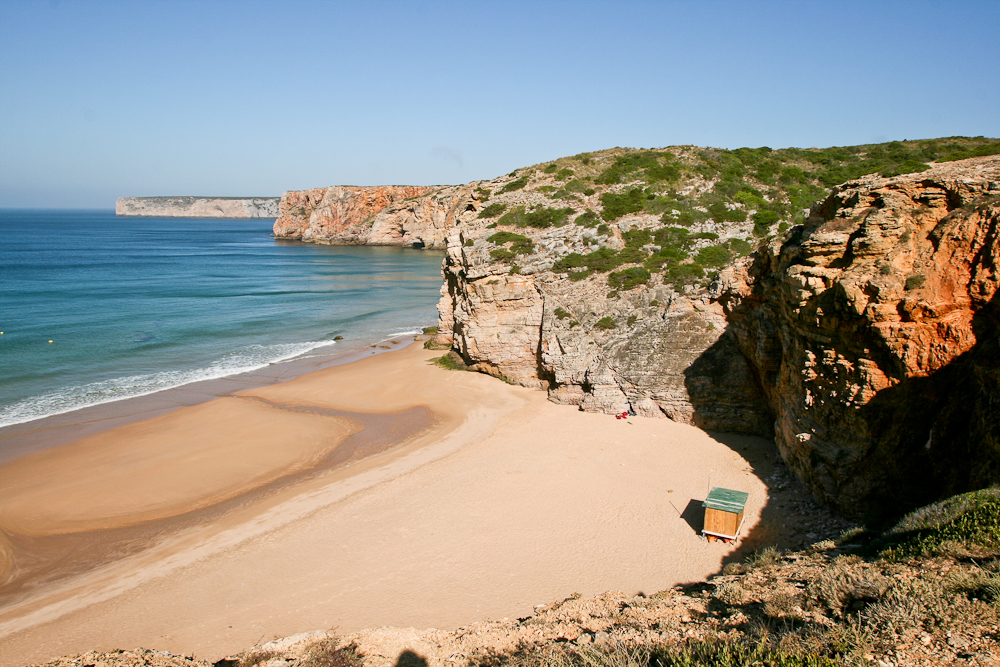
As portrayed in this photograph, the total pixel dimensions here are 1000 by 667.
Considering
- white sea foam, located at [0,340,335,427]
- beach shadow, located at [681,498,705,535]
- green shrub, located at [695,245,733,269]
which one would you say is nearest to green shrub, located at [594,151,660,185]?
green shrub, located at [695,245,733,269]

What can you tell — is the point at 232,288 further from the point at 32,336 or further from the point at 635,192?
the point at 635,192

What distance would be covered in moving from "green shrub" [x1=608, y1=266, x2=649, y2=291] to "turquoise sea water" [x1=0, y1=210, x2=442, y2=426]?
651 inches

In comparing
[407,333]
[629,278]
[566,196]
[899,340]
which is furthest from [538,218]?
[899,340]

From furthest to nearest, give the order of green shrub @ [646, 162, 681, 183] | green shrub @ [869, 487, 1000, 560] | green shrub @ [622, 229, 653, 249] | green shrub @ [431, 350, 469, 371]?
green shrub @ [646, 162, 681, 183] < green shrub @ [431, 350, 469, 371] < green shrub @ [622, 229, 653, 249] < green shrub @ [869, 487, 1000, 560]

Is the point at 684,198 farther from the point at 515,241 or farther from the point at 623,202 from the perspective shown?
the point at 515,241

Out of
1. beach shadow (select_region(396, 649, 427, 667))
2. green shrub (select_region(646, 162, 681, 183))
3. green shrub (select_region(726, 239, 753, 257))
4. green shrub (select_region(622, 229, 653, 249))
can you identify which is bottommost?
beach shadow (select_region(396, 649, 427, 667))

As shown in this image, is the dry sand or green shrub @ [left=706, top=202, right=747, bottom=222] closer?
the dry sand

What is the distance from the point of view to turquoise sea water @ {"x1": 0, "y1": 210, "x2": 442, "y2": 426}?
2352 cm

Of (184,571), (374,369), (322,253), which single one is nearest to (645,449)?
(184,571)

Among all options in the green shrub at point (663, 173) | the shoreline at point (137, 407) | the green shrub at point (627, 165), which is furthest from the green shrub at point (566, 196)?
the shoreline at point (137, 407)

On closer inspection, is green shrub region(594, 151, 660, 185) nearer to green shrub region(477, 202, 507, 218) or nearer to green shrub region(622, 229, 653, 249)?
green shrub region(622, 229, 653, 249)

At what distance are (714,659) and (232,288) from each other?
167 ft

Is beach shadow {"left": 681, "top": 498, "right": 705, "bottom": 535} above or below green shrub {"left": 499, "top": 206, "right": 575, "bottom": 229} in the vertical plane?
below

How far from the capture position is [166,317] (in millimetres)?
35062
